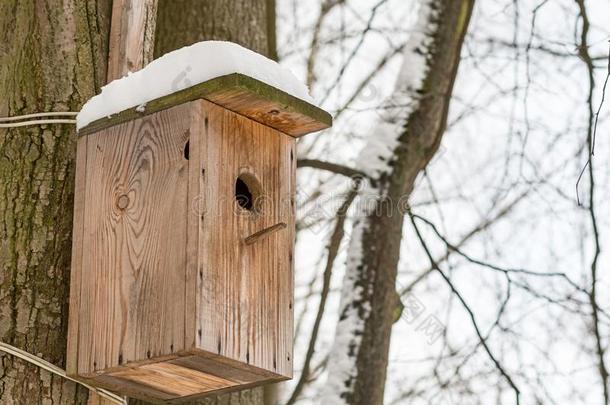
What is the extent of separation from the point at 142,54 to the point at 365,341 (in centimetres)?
161

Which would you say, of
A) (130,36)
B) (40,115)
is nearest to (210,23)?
(130,36)

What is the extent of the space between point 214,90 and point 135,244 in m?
0.44

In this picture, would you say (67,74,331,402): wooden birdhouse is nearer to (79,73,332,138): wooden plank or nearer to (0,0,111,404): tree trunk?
(79,73,332,138): wooden plank

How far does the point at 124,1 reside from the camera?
12.7ft

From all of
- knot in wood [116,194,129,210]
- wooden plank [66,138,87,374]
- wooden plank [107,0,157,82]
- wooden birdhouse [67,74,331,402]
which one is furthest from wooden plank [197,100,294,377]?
wooden plank [107,0,157,82]

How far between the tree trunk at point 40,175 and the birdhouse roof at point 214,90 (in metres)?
0.18

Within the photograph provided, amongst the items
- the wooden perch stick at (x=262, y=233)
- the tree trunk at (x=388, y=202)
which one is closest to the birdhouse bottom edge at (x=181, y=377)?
the wooden perch stick at (x=262, y=233)

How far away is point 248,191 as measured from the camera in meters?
3.46

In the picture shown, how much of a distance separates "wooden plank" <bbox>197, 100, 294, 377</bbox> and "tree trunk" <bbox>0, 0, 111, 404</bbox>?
53cm

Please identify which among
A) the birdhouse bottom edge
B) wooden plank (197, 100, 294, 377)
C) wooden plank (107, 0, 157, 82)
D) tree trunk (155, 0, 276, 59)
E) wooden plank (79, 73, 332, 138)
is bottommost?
the birdhouse bottom edge

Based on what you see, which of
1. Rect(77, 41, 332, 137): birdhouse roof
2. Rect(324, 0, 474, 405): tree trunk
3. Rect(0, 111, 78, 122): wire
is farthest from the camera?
Rect(324, 0, 474, 405): tree trunk

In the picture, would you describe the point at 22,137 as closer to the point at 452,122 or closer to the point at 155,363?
the point at 155,363

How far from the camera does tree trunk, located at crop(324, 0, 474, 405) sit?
488 cm

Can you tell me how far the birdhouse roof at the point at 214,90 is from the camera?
3275 mm
